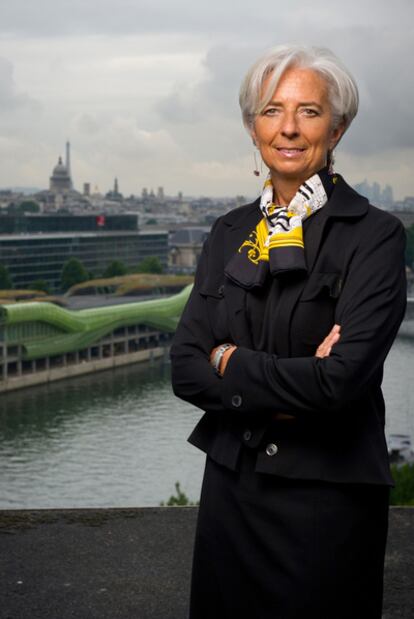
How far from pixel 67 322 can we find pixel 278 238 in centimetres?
1468

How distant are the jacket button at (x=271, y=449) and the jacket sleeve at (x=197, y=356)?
3 centimetres

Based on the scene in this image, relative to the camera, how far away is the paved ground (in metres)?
0.89

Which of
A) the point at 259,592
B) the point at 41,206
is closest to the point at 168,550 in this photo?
the point at 259,592

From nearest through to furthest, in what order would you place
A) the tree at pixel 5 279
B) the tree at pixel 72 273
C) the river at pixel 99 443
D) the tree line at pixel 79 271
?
the river at pixel 99 443 → the tree at pixel 5 279 → the tree line at pixel 79 271 → the tree at pixel 72 273

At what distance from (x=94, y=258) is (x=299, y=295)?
65.3ft

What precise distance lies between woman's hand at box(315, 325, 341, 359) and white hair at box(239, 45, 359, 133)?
105mm

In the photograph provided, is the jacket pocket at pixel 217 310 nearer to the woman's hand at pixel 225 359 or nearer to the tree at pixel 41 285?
the woman's hand at pixel 225 359

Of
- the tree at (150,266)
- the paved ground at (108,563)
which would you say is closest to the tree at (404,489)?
the paved ground at (108,563)

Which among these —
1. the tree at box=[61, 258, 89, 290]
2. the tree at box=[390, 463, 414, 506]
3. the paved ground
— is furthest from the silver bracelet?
the tree at box=[61, 258, 89, 290]

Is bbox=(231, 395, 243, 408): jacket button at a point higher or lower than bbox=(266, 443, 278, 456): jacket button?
higher

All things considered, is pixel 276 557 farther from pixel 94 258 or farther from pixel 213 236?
pixel 94 258

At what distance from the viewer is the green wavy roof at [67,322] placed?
47.2 feet

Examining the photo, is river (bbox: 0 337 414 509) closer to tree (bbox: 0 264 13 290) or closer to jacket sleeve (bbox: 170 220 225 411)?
tree (bbox: 0 264 13 290)

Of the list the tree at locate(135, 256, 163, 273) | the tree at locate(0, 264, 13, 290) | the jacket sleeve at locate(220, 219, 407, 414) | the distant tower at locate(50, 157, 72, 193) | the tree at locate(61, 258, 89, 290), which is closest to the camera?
the jacket sleeve at locate(220, 219, 407, 414)
